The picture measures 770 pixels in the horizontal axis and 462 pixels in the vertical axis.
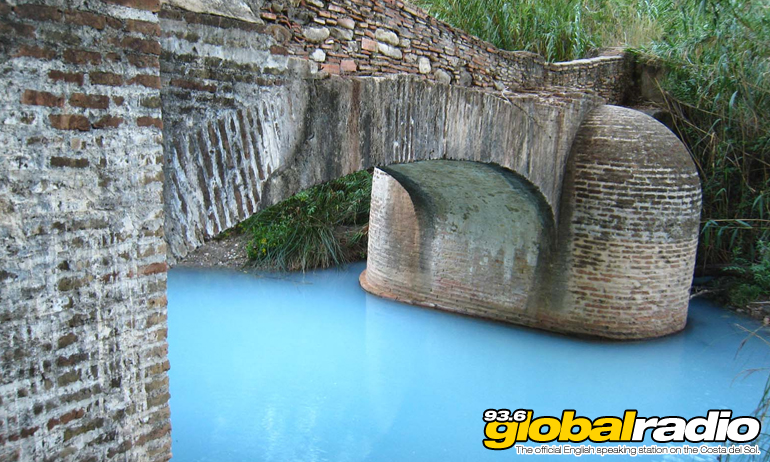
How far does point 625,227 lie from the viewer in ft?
21.6

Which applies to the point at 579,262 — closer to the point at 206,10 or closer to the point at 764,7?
the point at 764,7

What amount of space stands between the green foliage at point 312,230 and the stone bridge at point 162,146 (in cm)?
369

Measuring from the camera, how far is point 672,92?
902 cm

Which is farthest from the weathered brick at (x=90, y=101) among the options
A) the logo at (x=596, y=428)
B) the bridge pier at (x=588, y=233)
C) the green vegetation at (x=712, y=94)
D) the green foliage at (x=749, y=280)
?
the green foliage at (x=749, y=280)

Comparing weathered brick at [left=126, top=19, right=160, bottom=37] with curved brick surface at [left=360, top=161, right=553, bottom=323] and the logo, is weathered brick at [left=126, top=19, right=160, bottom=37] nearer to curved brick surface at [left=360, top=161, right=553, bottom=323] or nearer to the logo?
the logo

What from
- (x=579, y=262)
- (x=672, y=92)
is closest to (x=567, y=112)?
(x=579, y=262)

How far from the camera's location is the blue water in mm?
5051

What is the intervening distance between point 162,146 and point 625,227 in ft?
17.7

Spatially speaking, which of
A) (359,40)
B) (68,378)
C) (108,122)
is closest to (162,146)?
(108,122)

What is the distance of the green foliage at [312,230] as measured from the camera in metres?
9.68

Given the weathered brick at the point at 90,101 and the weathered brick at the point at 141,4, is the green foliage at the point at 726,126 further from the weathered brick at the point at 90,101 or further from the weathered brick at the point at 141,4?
the weathered brick at the point at 90,101

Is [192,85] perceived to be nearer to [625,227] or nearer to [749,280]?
[625,227]

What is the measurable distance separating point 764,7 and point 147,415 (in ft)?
20.3

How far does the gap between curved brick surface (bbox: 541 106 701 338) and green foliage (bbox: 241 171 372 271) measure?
13.3 ft
